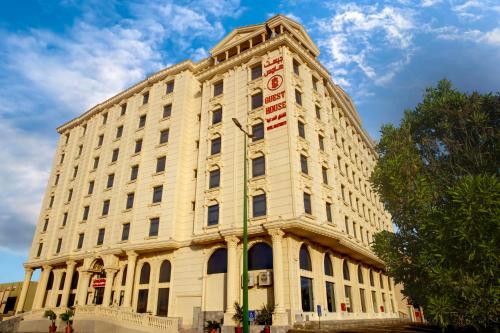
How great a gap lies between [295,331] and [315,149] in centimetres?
1501

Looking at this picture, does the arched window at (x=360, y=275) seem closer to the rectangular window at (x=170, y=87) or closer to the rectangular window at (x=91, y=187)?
the rectangular window at (x=170, y=87)

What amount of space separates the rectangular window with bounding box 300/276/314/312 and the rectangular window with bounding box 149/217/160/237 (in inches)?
555

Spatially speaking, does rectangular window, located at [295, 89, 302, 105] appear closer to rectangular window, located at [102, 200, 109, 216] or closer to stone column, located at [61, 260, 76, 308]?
rectangular window, located at [102, 200, 109, 216]

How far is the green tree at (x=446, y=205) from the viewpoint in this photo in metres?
14.1

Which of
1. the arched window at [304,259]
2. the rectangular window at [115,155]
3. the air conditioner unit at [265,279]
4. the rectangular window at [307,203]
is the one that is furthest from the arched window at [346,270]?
the rectangular window at [115,155]

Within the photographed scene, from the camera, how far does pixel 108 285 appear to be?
30.1 metres

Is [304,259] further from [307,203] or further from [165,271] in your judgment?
[165,271]

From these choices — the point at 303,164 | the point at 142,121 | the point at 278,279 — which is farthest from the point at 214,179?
the point at 142,121

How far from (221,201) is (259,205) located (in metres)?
3.61

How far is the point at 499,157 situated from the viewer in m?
17.8

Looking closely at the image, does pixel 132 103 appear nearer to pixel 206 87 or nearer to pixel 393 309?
pixel 206 87

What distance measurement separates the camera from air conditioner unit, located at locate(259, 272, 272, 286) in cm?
2252

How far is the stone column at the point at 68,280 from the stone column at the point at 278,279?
2417cm

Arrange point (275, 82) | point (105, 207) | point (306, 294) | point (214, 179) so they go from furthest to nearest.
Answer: point (105, 207) < point (275, 82) < point (214, 179) < point (306, 294)
